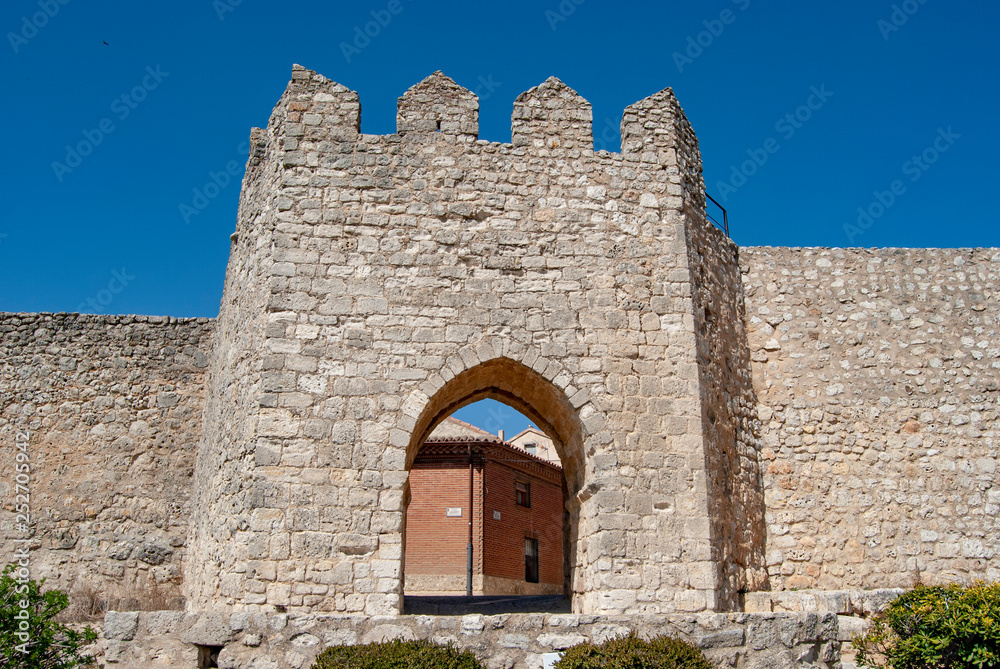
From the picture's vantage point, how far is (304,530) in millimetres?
7789

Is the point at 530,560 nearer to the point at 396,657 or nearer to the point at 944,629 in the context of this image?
the point at 944,629

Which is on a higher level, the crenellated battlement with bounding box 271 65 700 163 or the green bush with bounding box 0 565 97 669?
the crenellated battlement with bounding box 271 65 700 163

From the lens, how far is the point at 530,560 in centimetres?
2334

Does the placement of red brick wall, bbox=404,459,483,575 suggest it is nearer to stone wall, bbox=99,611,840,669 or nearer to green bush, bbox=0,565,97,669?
→ stone wall, bbox=99,611,840,669

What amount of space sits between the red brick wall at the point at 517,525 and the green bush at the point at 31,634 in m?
15.1

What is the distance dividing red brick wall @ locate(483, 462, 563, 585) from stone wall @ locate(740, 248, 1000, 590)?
12.4 metres

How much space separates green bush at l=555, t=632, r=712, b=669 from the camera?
20.7 feet

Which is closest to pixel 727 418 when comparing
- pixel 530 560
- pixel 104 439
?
pixel 104 439

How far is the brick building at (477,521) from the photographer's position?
21.1m

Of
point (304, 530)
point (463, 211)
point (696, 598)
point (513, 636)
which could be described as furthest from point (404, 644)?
point (463, 211)

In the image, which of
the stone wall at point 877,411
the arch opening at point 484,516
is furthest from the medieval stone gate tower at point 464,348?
the arch opening at point 484,516

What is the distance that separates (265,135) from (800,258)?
7242mm

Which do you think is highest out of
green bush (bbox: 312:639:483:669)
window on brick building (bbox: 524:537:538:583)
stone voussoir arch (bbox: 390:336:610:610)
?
stone voussoir arch (bbox: 390:336:610:610)
